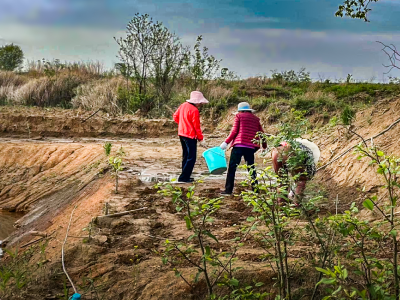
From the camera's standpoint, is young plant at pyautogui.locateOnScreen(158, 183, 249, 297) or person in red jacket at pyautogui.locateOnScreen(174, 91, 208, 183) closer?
young plant at pyautogui.locateOnScreen(158, 183, 249, 297)

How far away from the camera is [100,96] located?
2305cm

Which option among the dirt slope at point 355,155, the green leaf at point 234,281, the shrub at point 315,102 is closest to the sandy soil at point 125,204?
the dirt slope at point 355,155

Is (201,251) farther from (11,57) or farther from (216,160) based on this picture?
(11,57)

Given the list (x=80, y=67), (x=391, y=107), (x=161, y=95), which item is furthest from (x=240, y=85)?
(x=391, y=107)

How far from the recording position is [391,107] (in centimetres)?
1098

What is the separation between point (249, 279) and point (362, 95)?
16.1 meters

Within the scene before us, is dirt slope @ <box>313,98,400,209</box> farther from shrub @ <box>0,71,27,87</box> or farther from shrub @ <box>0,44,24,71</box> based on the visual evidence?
shrub @ <box>0,44,24,71</box>

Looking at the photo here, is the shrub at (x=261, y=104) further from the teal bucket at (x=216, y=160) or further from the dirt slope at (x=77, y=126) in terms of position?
the teal bucket at (x=216, y=160)

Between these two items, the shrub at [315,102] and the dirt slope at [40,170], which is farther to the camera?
the shrub at [315,102]

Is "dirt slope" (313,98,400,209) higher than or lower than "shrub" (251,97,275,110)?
lower

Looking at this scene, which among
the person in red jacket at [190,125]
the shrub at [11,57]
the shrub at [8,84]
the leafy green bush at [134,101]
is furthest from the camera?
the shrub at [11,57]

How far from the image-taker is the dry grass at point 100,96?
22.4 meters

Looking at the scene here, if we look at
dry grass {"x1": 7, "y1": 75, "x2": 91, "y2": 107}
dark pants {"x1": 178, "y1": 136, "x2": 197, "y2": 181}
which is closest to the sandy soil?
dark pants {"x1": 178, "y1": 136, "x2": 197, "y2": 181}

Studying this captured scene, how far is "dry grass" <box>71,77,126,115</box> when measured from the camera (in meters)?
22.4
